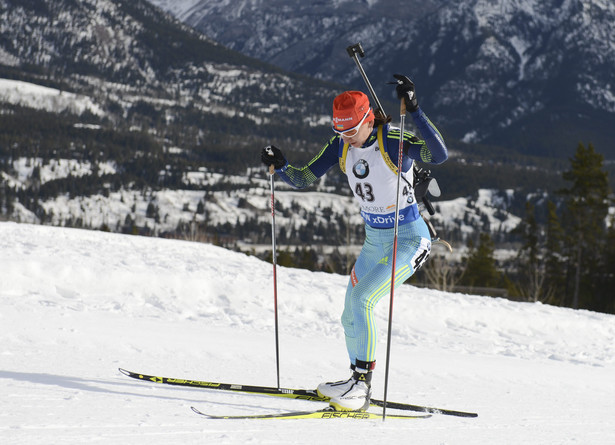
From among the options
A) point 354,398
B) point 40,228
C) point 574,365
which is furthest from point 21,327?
point 40,228

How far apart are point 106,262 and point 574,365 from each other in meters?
6.89

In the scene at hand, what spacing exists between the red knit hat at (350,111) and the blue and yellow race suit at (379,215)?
0.22 m

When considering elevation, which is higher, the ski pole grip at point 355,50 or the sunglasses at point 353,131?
the ski pole grip at point 355,50

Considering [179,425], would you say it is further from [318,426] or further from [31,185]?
[31,185]

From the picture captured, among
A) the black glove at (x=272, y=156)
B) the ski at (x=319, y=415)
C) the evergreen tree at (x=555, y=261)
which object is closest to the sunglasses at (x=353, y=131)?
the black glove at (x=272, y=156)

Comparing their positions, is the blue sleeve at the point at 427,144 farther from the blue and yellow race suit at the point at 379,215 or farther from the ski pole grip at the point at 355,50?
the ski pole grip at the point at 355,50

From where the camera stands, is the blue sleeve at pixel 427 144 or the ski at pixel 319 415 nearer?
the ski at pixel 319 415

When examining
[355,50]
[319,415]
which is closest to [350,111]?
[355,50]

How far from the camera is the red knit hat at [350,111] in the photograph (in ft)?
14.7

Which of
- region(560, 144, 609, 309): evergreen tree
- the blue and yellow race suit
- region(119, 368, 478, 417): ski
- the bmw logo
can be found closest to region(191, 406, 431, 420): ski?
region(119, 368, 478, 417): ski

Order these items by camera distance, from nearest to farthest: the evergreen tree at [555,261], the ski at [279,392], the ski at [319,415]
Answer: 1. the ski at [319,415]
2. the ski at [279,392]
3. the evergreen tree at [555,261]

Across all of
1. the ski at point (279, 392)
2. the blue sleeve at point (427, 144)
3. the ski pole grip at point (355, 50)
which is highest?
the ski pole grip at point (355, 50)

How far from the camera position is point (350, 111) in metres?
4.47

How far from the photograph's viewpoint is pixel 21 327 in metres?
6.28
